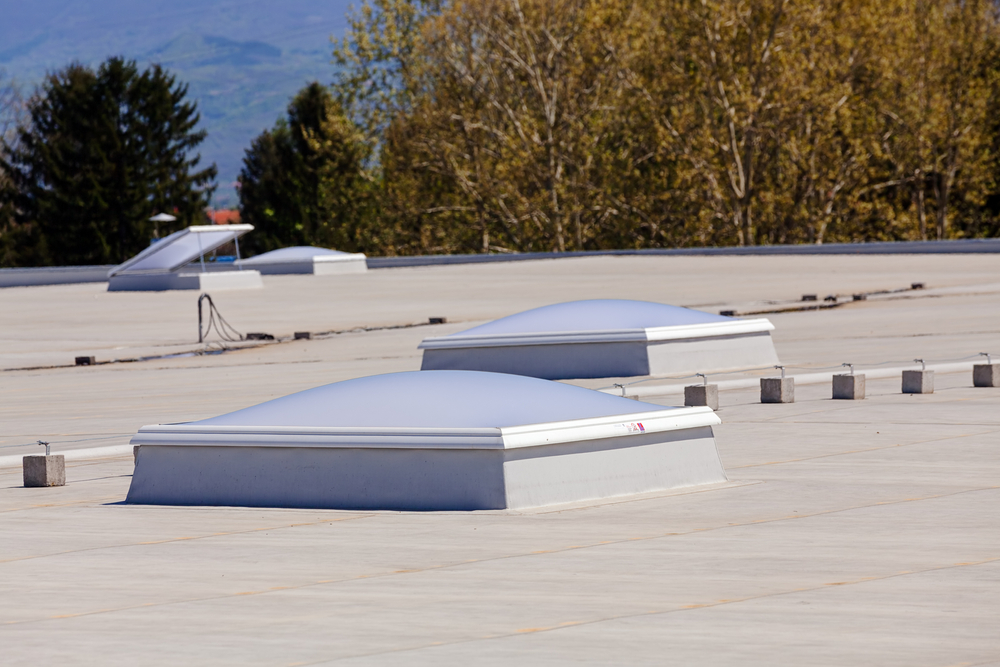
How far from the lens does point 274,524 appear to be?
9562 millimetres

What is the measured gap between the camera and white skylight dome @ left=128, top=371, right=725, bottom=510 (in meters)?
9.74

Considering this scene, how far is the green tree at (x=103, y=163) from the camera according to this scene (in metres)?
87.6

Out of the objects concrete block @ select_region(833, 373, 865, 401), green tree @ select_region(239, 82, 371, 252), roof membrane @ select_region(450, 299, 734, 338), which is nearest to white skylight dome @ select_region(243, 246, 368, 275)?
green tree @ select_region(239, 82, 371, 252)

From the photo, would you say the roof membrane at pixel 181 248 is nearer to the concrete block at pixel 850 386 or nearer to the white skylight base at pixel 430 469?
the concrete block at pixel 850 386

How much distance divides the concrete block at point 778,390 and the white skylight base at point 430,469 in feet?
18.3

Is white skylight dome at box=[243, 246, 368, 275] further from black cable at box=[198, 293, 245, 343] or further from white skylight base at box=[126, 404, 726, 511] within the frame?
white skylight base at box=[126, 404, 726, 511]

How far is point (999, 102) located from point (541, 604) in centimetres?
6558

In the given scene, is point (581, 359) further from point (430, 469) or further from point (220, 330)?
point (220, 330)

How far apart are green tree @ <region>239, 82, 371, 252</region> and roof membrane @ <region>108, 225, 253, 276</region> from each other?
119 feet

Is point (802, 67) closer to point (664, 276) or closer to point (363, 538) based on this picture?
point (664, 276)

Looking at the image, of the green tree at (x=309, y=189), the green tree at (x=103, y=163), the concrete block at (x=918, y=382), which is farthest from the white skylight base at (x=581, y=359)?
the green tree at (x=103, y=163)

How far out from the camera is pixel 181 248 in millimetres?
44062

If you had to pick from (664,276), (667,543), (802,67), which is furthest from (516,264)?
(667,543)

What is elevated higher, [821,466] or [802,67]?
[802,67]
